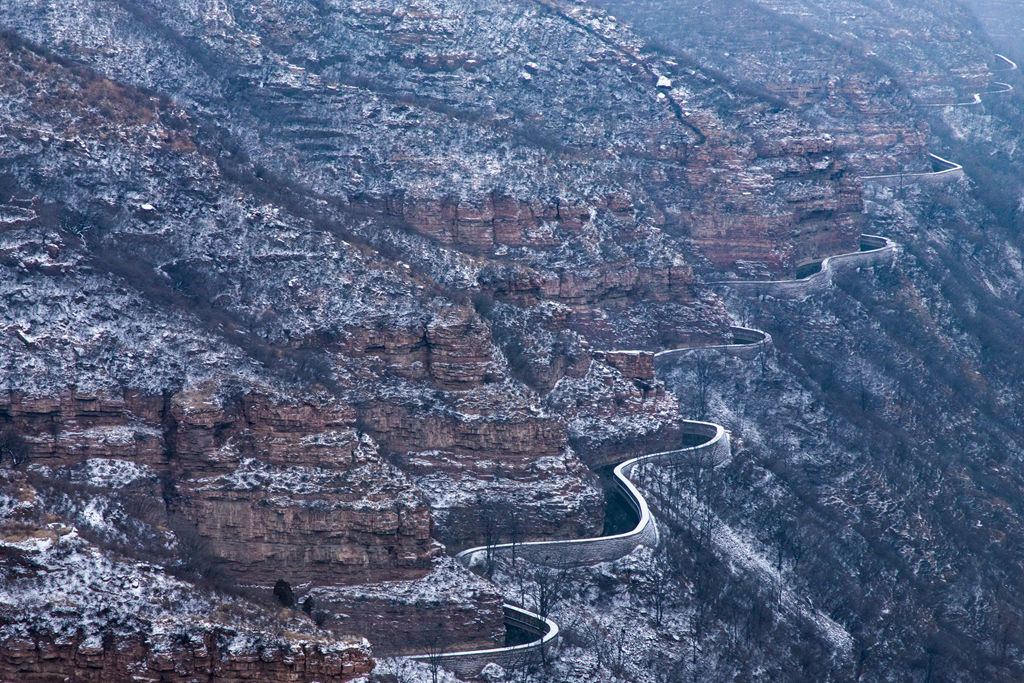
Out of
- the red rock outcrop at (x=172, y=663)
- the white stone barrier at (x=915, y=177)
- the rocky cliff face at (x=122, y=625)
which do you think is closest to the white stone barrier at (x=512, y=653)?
the rocky cliff face at (x=122, y=625)

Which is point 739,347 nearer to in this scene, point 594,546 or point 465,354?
point 594,546

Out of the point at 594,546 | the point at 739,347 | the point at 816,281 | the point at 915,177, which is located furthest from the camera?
the point at 915,177

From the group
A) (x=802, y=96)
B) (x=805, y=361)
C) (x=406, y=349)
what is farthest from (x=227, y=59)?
(x=802, y=96)

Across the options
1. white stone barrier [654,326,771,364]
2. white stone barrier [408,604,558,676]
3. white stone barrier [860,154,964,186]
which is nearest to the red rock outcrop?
white stone barrier [408,604,558,676]

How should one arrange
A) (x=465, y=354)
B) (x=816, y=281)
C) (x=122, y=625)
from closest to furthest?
(x=122, y=625) → (x=465, y=354) → (x=816, y=281)

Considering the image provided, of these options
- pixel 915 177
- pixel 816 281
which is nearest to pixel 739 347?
pixel 816 281

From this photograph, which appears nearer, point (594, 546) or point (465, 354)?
point (465, 354)

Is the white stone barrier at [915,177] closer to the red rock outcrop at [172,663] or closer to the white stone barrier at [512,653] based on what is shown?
the white stone barrier at [512,653]

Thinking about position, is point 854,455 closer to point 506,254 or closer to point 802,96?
point 506,254
